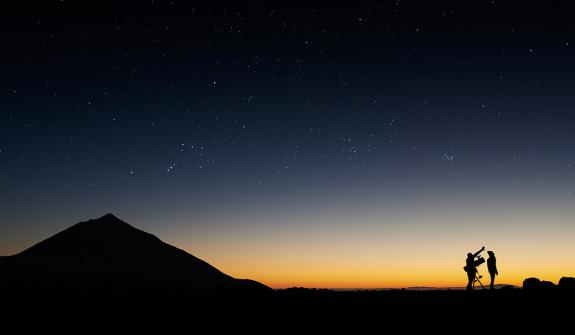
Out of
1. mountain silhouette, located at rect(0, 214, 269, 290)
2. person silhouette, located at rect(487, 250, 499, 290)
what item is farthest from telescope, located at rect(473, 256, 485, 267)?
mountain silhouette, located at rect(0, 214, 269, 290)

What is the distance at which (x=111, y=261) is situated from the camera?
106312 millimetres

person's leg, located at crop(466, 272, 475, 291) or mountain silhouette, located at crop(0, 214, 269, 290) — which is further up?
mountain silhouette, located at crop(0, 214, 269, 290)

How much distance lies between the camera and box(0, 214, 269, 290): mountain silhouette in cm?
8712

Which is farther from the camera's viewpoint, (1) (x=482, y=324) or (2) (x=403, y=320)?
(2) (x=403, y=320)

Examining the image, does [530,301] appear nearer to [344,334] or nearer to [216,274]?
A: [344,334]

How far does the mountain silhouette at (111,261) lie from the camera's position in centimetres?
8712

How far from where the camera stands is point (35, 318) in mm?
11039

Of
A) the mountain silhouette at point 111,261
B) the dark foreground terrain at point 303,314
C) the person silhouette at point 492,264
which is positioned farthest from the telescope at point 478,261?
the mountain silhouette at point 111,261

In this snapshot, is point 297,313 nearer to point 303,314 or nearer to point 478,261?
point 303,314

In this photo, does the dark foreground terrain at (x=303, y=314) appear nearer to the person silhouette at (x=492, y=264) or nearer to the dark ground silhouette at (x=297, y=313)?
the dark ground silhouette at (x=297, y=313)

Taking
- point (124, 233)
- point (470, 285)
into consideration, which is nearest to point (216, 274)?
point (124, 233)

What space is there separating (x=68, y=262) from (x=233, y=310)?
330ft

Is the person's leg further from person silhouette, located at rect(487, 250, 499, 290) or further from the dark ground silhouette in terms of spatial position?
the dark ground silhouette

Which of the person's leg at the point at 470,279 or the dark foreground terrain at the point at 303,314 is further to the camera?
the person's leg at the point at 470,279
